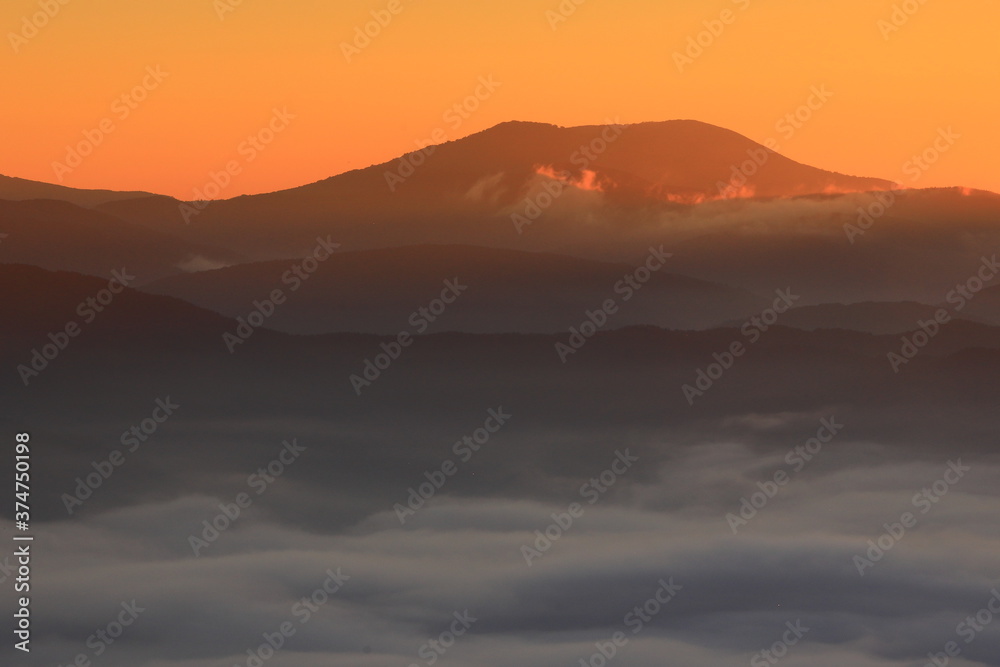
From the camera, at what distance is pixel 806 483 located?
17650cm

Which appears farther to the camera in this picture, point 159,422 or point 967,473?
point 159,422

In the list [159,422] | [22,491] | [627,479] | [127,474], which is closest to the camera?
[22,491]

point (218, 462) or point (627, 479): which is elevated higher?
point (627, 479)

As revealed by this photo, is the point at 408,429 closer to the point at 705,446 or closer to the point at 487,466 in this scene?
the point at 487,466

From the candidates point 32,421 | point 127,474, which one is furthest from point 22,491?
point 32,421

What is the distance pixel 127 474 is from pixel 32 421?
1748 cm

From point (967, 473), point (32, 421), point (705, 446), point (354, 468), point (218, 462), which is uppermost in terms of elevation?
point (967, 473)

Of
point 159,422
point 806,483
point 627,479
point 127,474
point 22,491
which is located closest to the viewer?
point 22,491

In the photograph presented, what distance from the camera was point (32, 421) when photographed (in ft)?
524

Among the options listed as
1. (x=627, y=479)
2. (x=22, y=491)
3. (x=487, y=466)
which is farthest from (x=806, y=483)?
(x=22, y=491)

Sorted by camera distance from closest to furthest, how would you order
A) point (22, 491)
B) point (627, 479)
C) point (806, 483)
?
point (22, 491) < point (627, 479) < point (806, 483)

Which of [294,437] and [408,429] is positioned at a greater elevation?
[408,429]

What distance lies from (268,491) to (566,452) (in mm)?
46116

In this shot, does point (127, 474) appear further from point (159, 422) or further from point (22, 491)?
point (22, 491)
